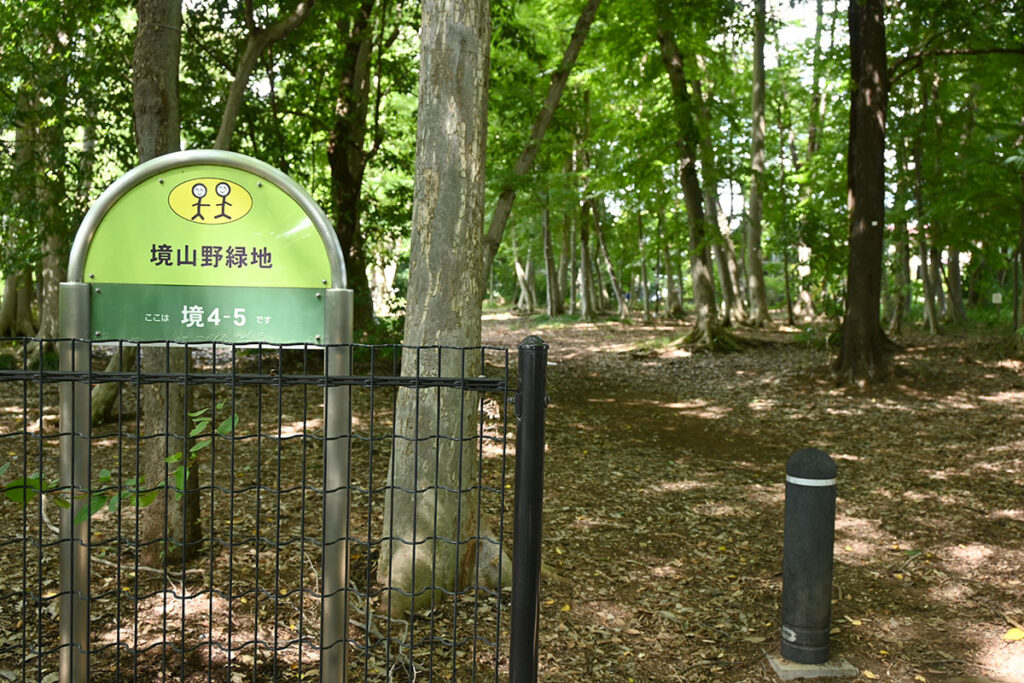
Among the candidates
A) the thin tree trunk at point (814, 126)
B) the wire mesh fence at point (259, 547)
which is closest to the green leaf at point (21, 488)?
the wire mesh fence at point (259, 547)

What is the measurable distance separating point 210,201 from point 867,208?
35.7ft

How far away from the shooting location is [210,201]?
3.08 m

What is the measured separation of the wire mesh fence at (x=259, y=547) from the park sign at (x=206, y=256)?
0.17 m

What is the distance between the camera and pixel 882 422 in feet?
32.4

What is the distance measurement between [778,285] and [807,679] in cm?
4041

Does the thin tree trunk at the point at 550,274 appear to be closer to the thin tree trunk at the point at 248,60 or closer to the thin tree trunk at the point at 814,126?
the thin tree trunk at the point at 814,126

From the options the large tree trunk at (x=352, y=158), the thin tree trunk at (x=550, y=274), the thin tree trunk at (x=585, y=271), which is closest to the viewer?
the large tree trunk at (x=352, y=158)

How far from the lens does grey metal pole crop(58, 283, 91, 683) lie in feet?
9.78

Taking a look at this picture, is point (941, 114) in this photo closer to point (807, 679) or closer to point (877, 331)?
point (877, 331)

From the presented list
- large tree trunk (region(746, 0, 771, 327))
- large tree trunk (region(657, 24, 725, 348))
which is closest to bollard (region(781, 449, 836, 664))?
large tree trunk (region(657, 24, 725, 348))

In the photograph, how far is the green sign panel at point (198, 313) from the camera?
3018 mm

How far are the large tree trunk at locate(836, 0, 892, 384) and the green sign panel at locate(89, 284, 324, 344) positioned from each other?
10508 mm

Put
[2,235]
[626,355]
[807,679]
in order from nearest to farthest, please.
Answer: [807,679], [2,235], [626,355]

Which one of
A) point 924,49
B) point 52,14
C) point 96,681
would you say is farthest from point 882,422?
point 52,14
